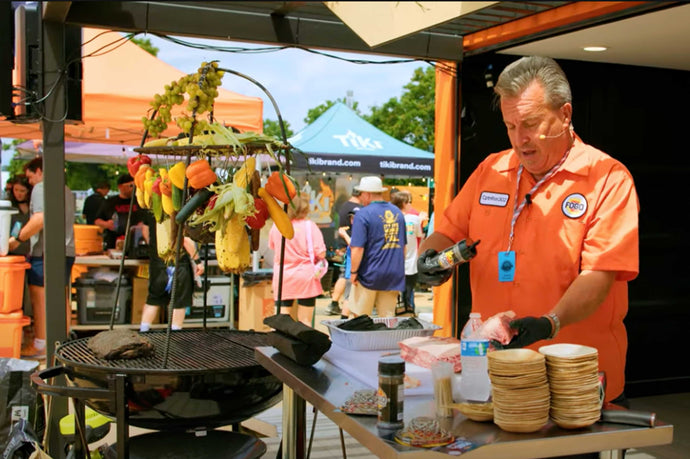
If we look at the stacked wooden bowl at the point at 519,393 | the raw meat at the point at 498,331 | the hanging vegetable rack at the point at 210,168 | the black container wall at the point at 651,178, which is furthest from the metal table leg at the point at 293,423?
the black container wall at the point at 651,178

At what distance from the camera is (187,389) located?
2902 mm

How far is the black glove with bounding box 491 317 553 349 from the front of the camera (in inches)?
78.3

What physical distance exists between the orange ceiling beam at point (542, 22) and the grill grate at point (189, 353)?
8.52 feet

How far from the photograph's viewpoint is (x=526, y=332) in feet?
6.56

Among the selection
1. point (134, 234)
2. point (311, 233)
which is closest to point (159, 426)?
point (311, 233)

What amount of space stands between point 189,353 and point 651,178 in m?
4.33

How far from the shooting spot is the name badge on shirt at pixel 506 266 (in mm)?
2539

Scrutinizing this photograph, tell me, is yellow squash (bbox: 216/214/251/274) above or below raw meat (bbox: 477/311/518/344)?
above

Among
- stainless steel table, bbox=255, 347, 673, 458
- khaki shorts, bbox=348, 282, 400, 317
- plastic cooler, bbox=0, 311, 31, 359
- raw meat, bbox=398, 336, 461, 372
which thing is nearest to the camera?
stainless steel table, bbox=255, 347, 673, 458

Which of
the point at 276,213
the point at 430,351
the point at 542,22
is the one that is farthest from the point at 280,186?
the point at 542,22

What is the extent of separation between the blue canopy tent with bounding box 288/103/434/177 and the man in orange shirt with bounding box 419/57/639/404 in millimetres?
8682

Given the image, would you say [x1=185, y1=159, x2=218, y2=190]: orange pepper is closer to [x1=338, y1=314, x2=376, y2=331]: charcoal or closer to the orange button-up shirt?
[x1=338, y1=314, x2=376, y2=331]: charcoal

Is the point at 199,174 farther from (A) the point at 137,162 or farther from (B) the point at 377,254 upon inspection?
(B) the point at 377,254

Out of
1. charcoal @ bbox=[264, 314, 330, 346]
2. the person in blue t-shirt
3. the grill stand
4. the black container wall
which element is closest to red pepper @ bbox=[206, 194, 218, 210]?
charcoal @ bbox=[264, 314, 330, 346]
